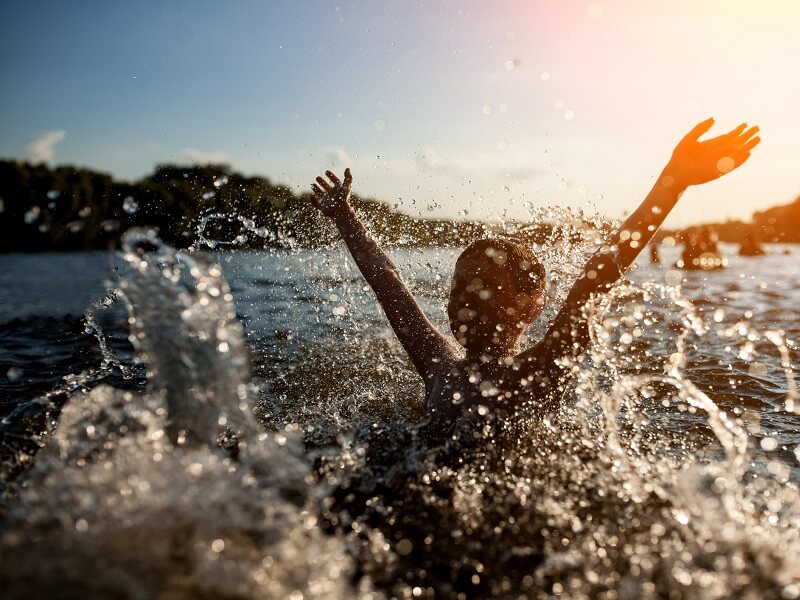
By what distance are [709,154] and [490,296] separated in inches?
57.9

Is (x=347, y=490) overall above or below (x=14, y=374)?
above

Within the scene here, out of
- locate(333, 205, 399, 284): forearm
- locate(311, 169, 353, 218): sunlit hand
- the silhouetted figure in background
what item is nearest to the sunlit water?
locate(333, 205, 399, 284): forearm

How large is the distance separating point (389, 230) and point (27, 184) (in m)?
50.0

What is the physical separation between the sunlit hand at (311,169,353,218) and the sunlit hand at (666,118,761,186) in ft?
7.32

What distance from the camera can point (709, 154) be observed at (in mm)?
3039

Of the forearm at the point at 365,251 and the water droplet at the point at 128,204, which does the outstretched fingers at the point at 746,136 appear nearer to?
the forearm at the point at 365,251

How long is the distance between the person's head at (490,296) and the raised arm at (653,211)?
1.50ft

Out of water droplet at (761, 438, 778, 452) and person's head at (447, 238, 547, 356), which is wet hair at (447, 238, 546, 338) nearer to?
person's head at (447, 238, 547, 356)

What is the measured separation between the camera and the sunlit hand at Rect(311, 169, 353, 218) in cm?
410

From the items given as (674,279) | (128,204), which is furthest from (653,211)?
(674,279)

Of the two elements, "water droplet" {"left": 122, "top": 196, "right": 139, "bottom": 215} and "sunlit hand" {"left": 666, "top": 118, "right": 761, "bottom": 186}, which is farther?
"sunlit hand" {"left": 666, "top": 118, "right": 761, "bottom": 186}

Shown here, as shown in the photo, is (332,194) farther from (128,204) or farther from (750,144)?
(750,144)

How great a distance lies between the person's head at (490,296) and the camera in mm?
3465

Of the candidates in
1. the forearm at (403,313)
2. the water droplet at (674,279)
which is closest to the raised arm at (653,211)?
the forearm at (403,313)
